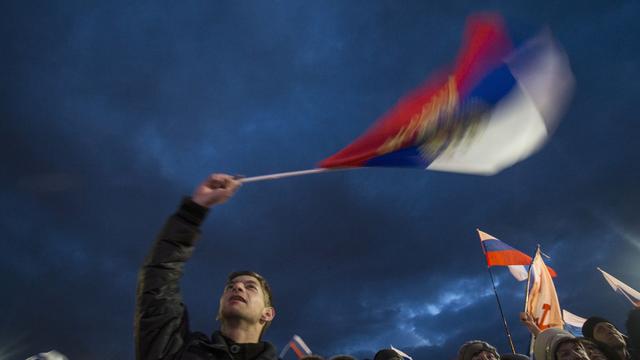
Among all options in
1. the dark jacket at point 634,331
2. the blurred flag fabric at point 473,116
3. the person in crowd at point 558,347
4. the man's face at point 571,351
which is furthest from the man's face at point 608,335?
the blurred flag fabric at point 473,116

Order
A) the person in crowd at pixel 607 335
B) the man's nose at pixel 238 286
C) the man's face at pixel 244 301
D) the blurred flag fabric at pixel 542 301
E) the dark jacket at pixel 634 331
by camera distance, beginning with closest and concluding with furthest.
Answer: the man's face at pixel 244 301, the man's nose at pixel 238 286, the person in crowd at pixel 607 335, the dark jacket at pixel 634 331, the blurred flag fabric at pixel 542 301

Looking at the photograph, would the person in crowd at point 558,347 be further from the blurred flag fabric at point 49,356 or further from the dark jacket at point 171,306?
the blurred flag fabric at point 49,356

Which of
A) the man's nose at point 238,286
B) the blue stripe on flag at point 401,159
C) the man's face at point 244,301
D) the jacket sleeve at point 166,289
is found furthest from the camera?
the blue stripe on flag at point 401,159

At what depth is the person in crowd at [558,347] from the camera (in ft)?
13.8

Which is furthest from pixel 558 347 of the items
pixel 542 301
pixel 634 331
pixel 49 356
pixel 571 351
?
pixel 49 356

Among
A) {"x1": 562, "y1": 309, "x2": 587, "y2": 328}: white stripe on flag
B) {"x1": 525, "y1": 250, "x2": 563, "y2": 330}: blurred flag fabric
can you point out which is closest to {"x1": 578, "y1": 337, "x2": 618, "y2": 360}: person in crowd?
{"x1": 525, "y1": 250, "x2": 563, "y2": 330}: blurred flag fabric

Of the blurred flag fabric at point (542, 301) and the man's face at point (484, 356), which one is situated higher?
the blurred flag fabric at point (542, 301)

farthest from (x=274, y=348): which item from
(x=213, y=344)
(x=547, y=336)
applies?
(x=547, y=336)

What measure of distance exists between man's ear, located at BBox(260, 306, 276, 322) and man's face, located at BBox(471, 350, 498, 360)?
113 inches

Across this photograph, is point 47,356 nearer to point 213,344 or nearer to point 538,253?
point 213,344

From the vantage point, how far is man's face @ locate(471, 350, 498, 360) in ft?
15.8

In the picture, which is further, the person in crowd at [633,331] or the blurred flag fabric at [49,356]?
the person in crowd at [633,331]

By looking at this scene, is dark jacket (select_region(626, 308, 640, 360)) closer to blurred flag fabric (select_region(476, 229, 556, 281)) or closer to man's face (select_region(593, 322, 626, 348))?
man's face (select_region(593, 322, 626, 348))

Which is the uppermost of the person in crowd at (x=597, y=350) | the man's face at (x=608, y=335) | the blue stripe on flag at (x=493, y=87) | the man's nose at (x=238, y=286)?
the blue stripe on flag at (x=493, y=87)
